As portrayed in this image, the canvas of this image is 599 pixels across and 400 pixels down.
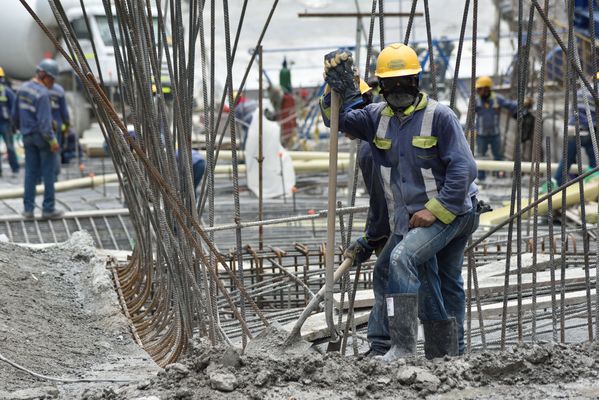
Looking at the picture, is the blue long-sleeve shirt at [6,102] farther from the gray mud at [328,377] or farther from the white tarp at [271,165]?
the gray mud at [328,377]

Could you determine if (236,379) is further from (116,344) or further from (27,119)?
(27,119)

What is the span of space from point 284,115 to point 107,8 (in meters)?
15.7

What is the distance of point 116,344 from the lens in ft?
22.6

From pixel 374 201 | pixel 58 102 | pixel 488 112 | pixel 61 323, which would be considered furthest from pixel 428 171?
pixel 488 112

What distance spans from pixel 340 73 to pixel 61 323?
2849mm

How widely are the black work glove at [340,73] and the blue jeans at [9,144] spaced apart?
14.0 meters

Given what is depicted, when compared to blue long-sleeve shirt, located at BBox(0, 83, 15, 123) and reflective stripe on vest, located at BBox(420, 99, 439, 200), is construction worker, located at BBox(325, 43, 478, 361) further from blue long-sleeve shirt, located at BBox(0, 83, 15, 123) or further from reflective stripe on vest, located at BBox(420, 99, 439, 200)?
blue long-sleeve shirt, located at BBox(0, 83, 15, 123)

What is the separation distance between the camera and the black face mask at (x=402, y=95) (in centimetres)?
547

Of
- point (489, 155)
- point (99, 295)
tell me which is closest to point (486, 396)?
point (99, 295)

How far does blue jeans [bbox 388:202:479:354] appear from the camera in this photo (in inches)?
213

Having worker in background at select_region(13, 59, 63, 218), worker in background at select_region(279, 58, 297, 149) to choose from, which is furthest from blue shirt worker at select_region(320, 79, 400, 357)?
worker in background at select_region(279, 58, 297, 149)

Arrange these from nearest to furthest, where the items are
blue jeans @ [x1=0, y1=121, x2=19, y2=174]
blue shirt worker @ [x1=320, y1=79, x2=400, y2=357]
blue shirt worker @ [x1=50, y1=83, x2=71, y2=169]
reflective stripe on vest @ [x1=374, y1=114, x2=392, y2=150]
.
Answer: reflective stripe on vest @ [x1=374, y1=114, x2=392, y2=150], blue shirt worker @ [x1=320, y1=79, x2=400, y2=357], blue shirt worker @ [x1=50, y1=83, x2=71, y2=169], blue jeans @ [x1=0, y1=121, x2=19, y2=174]

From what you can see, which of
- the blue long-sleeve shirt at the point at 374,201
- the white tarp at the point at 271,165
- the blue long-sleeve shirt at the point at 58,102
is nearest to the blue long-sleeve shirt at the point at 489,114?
the white tarp at the point at 271,165

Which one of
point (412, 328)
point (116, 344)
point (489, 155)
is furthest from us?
point (489, 155)
